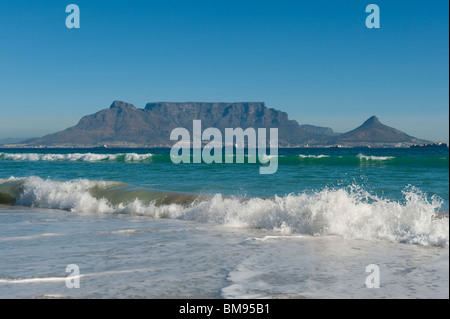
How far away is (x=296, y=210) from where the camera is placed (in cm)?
1105

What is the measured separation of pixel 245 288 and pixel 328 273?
1.42 metres

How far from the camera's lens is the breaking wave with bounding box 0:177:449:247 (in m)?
9.34

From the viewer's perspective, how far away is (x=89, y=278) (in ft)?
20.7

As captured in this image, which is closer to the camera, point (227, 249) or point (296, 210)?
point (227, 249)

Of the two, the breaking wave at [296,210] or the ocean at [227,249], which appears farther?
the breaking wave at [296,210]

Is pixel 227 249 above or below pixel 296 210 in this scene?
below

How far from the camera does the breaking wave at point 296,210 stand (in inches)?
368

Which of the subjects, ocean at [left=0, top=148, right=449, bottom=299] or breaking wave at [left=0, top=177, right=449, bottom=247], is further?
breaking wave at [left=0, top=177, right=449, bottom=247]
